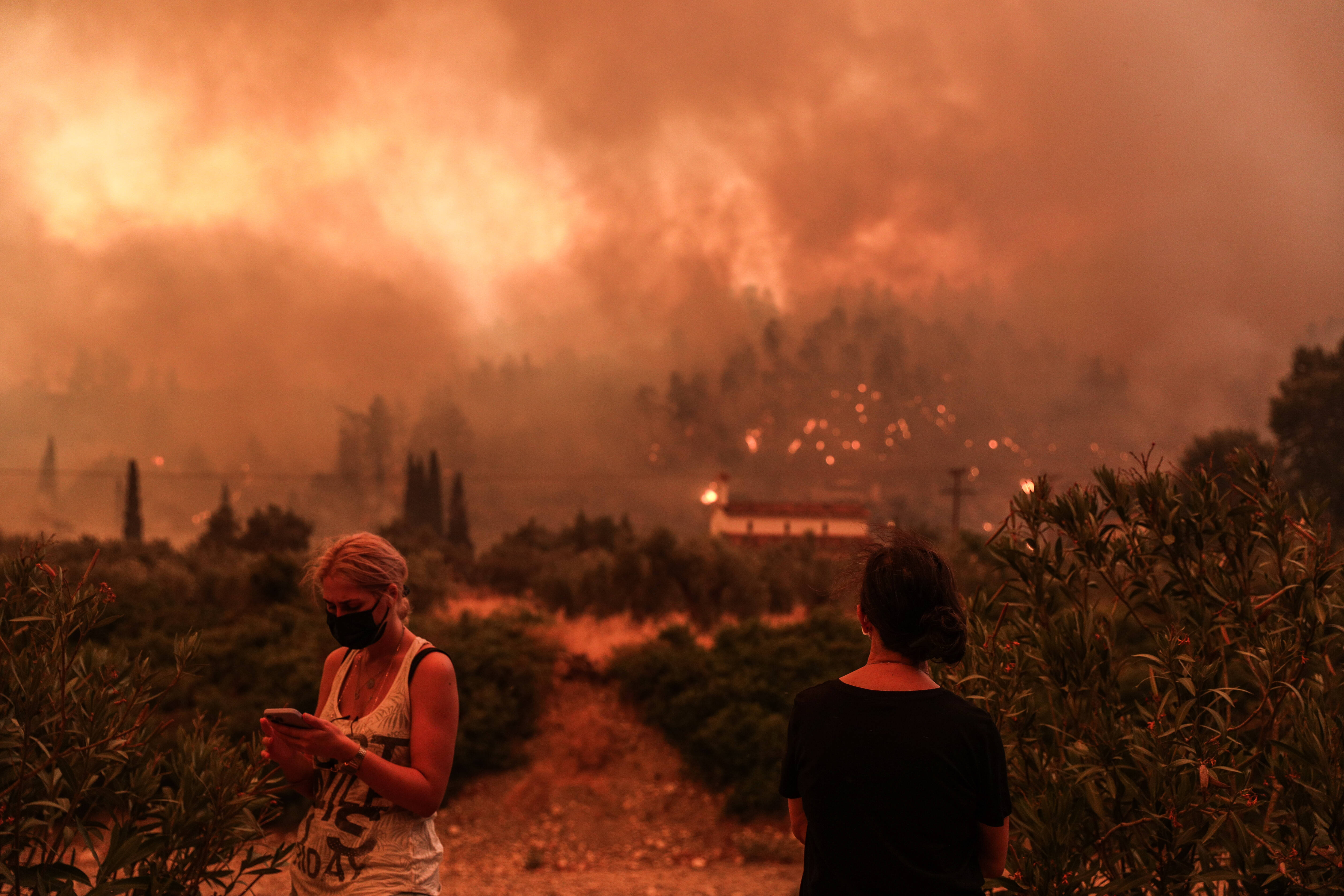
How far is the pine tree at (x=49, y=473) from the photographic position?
1601 inches

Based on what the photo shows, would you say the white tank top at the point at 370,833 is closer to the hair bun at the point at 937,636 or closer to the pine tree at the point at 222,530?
the hair bun at the point at 937,636

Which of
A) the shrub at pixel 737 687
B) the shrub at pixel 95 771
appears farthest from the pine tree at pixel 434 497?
the shrub at pixel 95 771

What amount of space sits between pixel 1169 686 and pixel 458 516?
40.2 metres

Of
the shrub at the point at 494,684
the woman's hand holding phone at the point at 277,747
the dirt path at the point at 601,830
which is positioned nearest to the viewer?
the woman's hand holding phone at the point at 277,747

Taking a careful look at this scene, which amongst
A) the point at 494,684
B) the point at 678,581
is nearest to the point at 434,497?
the point at 678,581

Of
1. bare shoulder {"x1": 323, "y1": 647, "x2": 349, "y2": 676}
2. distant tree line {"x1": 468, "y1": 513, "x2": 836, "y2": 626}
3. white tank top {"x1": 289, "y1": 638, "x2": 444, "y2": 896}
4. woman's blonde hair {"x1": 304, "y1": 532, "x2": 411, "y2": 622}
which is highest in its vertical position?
woman's blonde hair {"x1": 304, "y1": 532, "x2": 411, "y2": 622}

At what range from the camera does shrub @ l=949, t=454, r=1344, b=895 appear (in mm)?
2521

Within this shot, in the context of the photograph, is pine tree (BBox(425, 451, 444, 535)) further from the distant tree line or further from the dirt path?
the dirt path

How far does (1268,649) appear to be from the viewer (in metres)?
2.88

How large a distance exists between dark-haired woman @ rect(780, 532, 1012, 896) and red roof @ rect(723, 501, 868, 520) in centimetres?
3559

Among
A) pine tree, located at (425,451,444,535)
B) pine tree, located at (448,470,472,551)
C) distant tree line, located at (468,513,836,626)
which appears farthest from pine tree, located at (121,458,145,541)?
distant tree line, located at (468,513,836,626)

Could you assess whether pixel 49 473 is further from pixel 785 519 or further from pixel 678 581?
pixel 678 581

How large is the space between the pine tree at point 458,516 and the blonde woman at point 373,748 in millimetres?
35394

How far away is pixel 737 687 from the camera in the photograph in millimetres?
12438
